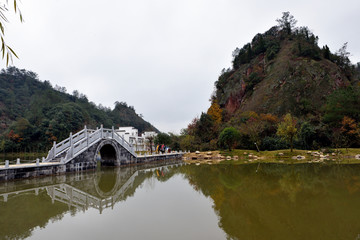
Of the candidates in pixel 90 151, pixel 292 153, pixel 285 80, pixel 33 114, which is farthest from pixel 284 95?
pixel 33 114

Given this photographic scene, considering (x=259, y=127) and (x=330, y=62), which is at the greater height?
(x=330, y=62)

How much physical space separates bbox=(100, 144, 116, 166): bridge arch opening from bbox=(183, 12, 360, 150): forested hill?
45.8ft

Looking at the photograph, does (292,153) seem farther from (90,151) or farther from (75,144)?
(75,144)

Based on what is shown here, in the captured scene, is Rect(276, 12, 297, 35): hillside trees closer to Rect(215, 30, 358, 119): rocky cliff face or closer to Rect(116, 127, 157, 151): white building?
Rect(215, 30, 358, 119): rocky cliff face

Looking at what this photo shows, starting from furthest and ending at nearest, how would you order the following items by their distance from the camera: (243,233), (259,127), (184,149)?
(184,149) → (259,127) → (243,233)

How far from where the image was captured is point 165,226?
4.71 meters

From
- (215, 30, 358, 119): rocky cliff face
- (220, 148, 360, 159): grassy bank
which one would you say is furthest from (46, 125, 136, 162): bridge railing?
(215, 30, 358, 119): rocky cliff face

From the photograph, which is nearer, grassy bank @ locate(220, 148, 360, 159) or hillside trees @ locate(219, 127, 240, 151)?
grassy bank @ locate(220, 148, 360, 159)

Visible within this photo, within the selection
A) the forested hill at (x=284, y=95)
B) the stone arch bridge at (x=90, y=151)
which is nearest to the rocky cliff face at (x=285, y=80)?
the forested hill at (x=284, y=95)

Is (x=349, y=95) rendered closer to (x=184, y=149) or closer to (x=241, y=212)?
(x=184, y=149)

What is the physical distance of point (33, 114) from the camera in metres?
45.3

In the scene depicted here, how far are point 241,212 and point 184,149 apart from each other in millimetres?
27357

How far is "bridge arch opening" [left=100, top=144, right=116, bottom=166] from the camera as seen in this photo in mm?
18984

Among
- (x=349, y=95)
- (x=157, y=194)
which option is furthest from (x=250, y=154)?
(x=157, y=194)
